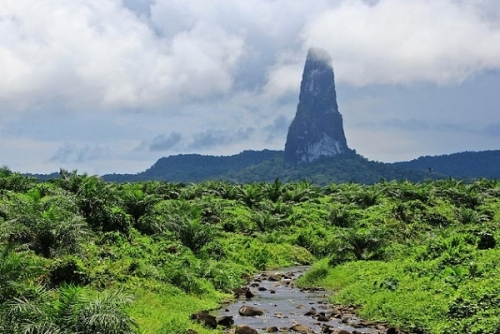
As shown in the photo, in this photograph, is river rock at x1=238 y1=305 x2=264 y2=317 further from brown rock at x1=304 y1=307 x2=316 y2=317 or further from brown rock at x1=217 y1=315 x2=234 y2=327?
brown rock at x1=217 y1=315 x2=234 y2=327

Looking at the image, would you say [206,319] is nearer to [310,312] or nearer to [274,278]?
[310,312]

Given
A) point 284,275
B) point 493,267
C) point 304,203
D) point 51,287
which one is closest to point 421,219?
point 304,203

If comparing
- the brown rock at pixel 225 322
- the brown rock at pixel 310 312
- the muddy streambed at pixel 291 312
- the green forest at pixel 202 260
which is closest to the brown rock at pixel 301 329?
the muddy streambed at pixel 291 312

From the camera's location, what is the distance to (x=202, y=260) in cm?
2739

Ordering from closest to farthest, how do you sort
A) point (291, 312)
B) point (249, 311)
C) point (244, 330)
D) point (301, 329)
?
1. point (244, 330)
2. point (301, 329)
3. point (249, 311)
4. point (291, 312)

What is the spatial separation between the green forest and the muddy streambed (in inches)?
28.6

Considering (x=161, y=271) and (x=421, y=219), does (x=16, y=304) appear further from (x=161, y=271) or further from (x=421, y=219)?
(x=421, y=219)

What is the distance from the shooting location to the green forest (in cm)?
1323

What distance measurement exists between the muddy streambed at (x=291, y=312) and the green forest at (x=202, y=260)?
726 millimetres

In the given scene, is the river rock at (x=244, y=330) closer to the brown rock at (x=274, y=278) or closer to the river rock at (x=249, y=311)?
the river rock at (x=249, y=311)

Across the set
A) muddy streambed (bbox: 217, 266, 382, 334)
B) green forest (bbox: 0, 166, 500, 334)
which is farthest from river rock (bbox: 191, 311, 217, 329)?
muddy streambed (bbox: 217, 266, 382, 334)

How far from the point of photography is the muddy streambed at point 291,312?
664 inches

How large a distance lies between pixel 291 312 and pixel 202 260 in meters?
8.65

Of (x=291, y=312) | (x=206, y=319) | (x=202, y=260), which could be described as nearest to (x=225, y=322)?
(x=206, y=319)
